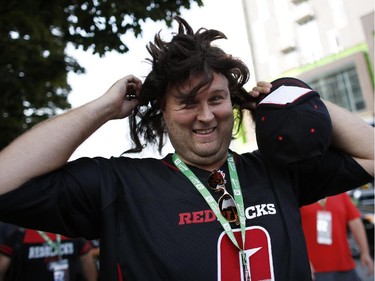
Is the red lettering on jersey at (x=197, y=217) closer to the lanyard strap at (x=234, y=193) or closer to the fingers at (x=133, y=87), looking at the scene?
the lanyard strap at (x=234, y=193)

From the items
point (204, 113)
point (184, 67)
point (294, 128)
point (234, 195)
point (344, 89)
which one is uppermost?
point (344, 89)

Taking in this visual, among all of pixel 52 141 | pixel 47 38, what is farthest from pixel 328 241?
pixel 47 38

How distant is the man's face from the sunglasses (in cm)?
9

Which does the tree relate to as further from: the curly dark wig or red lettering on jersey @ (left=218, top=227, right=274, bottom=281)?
red lettering on jersey @ (left=218, top=227, right=274, bottom=281)

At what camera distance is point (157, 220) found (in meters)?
1.70

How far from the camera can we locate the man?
1.63 meters

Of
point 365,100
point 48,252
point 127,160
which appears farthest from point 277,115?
point 365,100

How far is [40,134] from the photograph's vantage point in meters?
1.68

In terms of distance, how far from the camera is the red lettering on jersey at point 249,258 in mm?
1641

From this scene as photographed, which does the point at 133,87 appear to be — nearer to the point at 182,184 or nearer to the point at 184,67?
the point at 184,67

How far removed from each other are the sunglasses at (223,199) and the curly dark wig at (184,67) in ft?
1.28

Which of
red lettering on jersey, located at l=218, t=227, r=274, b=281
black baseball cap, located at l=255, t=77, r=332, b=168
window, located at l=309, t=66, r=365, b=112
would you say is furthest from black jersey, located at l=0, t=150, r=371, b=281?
window, located at l=309, t=66, r=365, b=112

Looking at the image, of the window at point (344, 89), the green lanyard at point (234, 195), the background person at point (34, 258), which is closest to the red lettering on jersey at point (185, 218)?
the green lanyard at point (234, 195)

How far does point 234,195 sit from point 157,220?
1.21 ft
